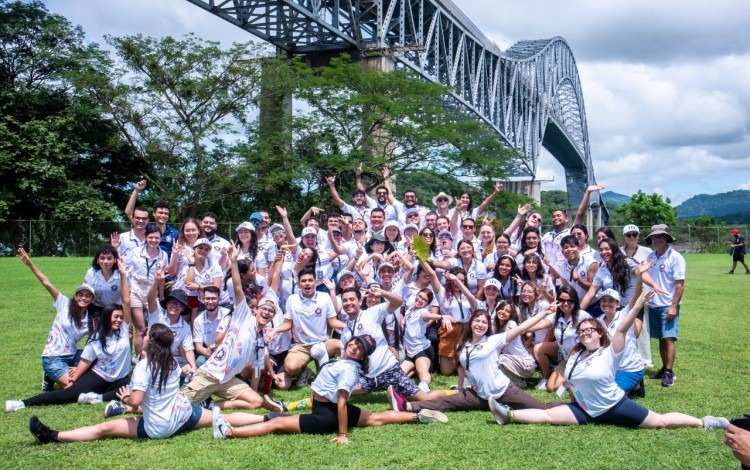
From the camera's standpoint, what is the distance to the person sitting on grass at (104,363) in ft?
23.0

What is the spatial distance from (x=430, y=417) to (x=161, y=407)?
2401 millimetres

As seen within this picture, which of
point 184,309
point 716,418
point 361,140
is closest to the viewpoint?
point 716,418

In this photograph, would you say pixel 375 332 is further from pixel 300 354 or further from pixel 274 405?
pixel 274 405

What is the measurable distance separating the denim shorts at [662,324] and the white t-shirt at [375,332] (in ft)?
10.6

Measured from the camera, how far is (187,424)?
5.91 metres

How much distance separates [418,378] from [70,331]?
394 cm

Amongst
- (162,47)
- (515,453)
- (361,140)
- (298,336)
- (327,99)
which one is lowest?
(515,453)

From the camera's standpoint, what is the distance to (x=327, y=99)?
28.9 metres

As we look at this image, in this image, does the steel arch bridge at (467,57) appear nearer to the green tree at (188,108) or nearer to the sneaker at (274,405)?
the green tree at (188,108)

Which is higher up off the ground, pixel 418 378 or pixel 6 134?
pixel 6 134

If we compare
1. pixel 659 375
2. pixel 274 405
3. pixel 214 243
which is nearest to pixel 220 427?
pixel 274 405

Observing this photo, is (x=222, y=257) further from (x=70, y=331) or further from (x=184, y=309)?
(x=70, y=331)

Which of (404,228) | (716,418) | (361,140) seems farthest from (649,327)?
(361,140)

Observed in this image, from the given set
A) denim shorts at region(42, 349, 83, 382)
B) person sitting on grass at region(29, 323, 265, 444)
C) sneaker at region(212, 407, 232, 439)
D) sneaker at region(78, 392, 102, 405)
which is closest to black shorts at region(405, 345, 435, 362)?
sneaker at region(212, 407, 232, 439)
